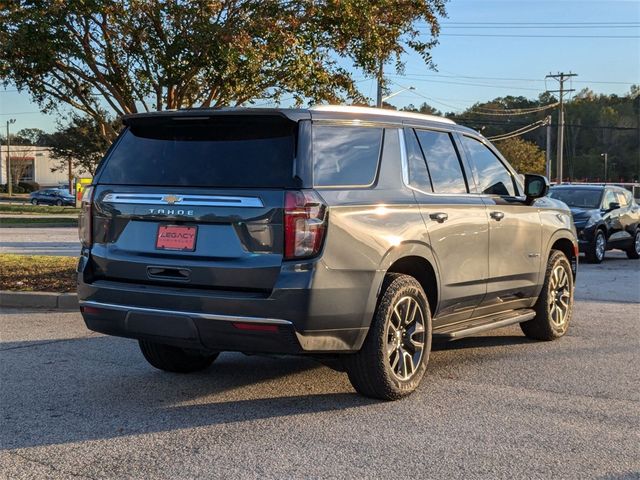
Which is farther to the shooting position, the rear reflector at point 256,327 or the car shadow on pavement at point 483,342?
the car shadow on pavement at point 483,342

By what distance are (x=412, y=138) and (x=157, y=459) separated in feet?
9.89

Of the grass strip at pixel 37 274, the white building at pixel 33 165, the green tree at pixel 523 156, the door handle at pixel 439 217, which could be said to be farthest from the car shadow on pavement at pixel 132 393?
the white building at pixel 33 165

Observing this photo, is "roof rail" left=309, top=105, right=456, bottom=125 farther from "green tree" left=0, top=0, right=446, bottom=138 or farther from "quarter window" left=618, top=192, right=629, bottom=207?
"quarter window" left=618, top=192, right=629, bottom=207

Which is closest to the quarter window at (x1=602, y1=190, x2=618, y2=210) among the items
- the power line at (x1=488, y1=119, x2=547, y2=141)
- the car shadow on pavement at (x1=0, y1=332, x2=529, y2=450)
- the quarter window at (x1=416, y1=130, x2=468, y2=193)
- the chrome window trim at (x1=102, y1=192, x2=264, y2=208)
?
the quarter window at (x1=416, y1=130, x2=468, y2=193)

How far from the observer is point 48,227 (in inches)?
1089

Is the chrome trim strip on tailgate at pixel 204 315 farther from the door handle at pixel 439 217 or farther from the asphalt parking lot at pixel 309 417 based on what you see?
the door handle at pixel 439 217

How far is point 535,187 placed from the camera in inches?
272

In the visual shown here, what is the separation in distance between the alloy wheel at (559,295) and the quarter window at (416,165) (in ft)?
7.28

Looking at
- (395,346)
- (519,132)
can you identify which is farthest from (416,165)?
(519,132)

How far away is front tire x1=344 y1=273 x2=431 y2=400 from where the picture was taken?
16.4ft

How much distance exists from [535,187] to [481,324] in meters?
1.47

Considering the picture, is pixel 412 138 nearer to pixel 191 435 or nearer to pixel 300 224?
pixel 300 224

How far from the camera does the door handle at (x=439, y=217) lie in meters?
5.54

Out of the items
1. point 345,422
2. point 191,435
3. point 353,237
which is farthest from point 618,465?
point 191,435
